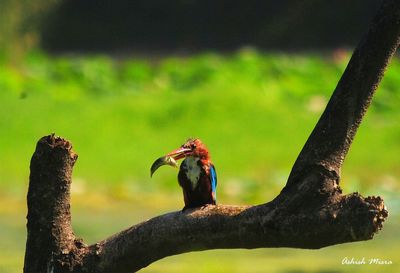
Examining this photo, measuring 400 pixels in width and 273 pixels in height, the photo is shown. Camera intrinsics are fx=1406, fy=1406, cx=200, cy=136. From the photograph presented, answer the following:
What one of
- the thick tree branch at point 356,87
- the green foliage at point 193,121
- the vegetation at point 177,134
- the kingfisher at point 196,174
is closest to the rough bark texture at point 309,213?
the thick tree branch at point 356,87

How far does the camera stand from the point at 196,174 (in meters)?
5.51

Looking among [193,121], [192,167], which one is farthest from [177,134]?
[192,167]

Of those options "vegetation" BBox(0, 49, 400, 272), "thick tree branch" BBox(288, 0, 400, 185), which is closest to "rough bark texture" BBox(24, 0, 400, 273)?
"thick tree branch" BBox(288, 0, 400, 185)

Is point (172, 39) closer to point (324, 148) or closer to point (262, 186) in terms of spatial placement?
point (262, 186)

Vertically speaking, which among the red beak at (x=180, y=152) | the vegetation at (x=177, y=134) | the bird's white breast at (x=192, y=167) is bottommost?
the bird's white breast at (x=192, y=167)

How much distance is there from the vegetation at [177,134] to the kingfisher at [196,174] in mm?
3928

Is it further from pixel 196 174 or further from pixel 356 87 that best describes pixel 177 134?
pixel 356 87

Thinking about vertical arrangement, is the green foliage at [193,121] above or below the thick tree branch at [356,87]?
above

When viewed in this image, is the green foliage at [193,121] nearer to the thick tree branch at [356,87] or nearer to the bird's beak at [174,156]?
the bird's beak at [174,156]

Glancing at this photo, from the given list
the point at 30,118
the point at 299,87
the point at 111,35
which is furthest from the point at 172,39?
the point at 30,118

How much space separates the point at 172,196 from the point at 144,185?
407mm

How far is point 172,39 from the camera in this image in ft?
81.4

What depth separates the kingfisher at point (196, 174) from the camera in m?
5.46

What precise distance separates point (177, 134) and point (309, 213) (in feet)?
30.7
